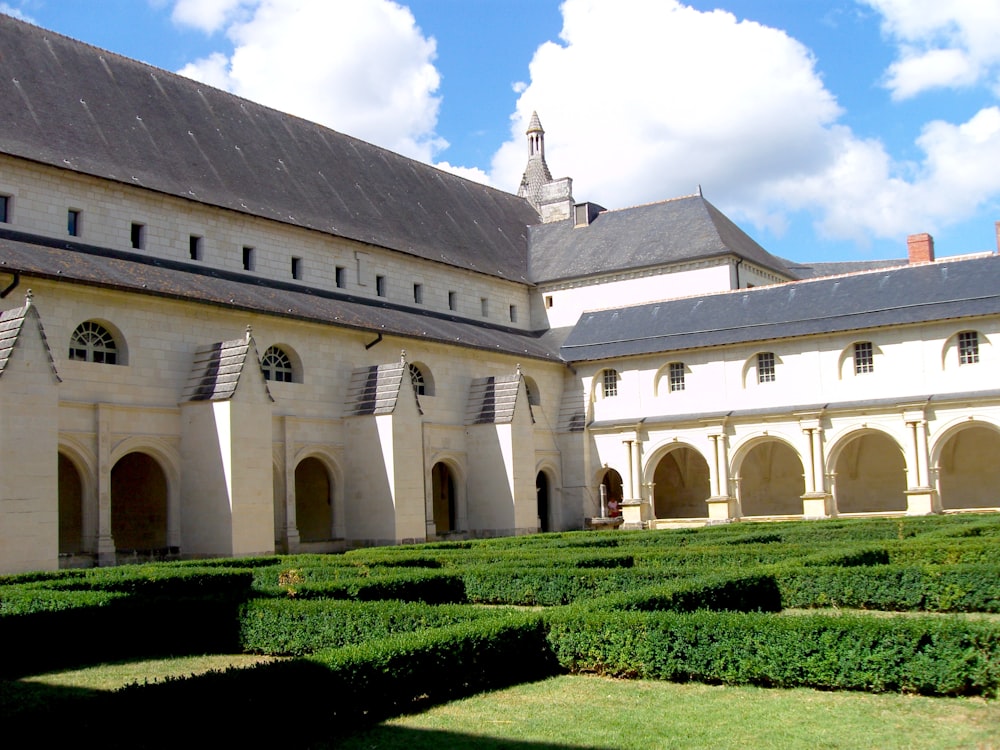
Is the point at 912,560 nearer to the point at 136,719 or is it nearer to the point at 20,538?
the point at 136,719

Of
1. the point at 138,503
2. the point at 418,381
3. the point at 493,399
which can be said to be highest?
the point at 418,381

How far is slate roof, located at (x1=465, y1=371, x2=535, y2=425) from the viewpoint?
112ft

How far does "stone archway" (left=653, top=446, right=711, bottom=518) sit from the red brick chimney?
42.4 feet

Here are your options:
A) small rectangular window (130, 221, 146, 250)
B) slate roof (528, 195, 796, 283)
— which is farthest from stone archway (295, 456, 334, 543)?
slate roof (528, 195, 796, 283)

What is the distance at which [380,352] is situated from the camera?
3191cm

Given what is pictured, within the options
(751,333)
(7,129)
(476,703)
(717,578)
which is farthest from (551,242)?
(476,703)

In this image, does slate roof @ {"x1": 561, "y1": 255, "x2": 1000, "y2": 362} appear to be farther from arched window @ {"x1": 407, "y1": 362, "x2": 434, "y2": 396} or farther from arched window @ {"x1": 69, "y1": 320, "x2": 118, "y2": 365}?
arched window @ {"x1": 69, "y1": 320, "x2": 118, "y2": 365}

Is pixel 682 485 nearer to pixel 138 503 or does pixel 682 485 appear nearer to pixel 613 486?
pixel 613 486

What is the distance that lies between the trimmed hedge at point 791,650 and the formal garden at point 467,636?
14mm

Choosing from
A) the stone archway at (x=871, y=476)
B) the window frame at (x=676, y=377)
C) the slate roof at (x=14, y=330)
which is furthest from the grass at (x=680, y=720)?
the stone archway at (x=871, y=476)

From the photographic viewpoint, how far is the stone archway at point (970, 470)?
115 feet

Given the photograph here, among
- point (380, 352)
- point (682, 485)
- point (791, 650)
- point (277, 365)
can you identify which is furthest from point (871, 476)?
point (791, 650)

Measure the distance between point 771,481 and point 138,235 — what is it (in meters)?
24.8

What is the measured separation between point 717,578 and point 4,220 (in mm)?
20633
